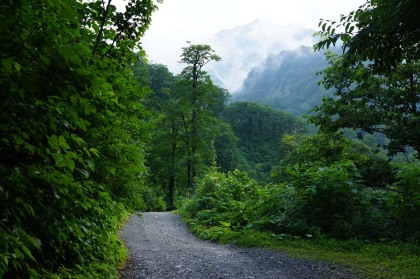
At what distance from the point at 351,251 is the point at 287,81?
13710cm

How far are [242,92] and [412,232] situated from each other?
483 ft

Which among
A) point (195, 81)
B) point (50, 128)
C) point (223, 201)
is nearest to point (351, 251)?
point (50, 128)

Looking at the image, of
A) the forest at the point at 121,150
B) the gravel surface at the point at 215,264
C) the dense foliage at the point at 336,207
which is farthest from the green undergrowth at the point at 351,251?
the dense foliage at the point at 336,207

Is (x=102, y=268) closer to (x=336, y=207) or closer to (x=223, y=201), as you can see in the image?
(x=336, y=207)

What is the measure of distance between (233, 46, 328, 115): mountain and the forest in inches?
3787

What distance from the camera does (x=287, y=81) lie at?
456 feet

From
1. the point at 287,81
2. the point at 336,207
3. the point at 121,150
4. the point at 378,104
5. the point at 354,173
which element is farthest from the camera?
the point at 287,81

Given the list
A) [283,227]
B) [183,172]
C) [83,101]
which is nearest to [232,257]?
[283,227]

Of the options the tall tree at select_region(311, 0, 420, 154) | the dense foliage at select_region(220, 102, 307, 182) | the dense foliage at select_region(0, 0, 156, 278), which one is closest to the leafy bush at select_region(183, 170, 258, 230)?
the tall tree at select_region(311, 0, 420, 154)

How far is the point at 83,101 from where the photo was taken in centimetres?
283

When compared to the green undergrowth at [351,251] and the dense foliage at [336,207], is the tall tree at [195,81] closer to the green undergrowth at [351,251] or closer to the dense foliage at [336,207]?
Result: the dense foliage at [336,207]

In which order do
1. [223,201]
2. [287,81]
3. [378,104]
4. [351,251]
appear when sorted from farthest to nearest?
[287,81], [223,201], [378,104], [351,251]

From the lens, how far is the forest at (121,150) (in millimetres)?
2740

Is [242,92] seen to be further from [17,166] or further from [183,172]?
[17,166]
